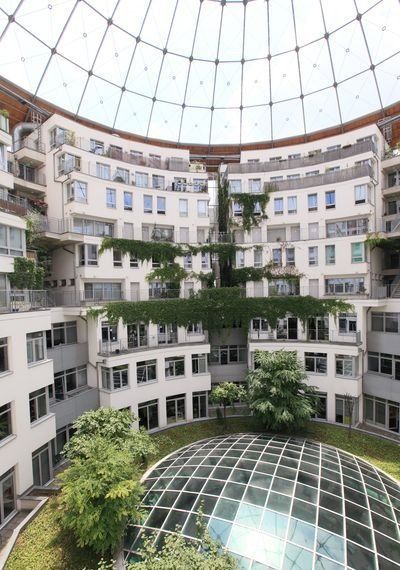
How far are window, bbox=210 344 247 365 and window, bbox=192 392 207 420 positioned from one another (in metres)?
3.80

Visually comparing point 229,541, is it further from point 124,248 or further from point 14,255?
point 124,248

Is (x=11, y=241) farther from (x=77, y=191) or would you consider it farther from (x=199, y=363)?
(x=199, y=363)

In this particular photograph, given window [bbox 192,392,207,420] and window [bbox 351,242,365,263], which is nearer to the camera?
window [bbox 351,242,365,263]

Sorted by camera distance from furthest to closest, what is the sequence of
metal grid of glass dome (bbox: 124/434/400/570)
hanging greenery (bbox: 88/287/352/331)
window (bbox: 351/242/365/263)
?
window (bbox: 351/242/365/263) → hanging greenery (bbox: 88/287/352/331) → metal grid of glass dome (bbox: 124/434/400/570)

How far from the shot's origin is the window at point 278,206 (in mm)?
34594

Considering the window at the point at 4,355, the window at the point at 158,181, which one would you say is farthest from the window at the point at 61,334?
the window at the point at 158,181

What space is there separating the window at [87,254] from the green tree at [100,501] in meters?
18.3

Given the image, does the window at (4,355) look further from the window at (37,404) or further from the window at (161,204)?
the window at (161,204)

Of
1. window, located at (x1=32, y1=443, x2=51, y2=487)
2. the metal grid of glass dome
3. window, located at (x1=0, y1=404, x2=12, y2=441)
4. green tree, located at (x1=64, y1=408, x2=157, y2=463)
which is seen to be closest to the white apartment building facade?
window, located at (x1=32, y1=443, x2=51, y2=487)

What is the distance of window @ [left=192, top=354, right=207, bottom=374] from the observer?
30297 millimetres

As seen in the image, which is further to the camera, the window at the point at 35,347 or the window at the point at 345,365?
the window at the point at 345,365

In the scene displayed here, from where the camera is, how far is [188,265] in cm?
3394

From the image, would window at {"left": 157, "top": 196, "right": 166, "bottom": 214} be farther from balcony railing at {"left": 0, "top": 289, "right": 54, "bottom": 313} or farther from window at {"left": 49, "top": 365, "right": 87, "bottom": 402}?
window at {"left": 49, "top": 365, "right": 87, "bottom": 402}

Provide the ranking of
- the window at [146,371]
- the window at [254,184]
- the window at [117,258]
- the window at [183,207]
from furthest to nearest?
the window at [254,184] → the window at [183,207] → the window at [117,258] → the window at [146,371]
